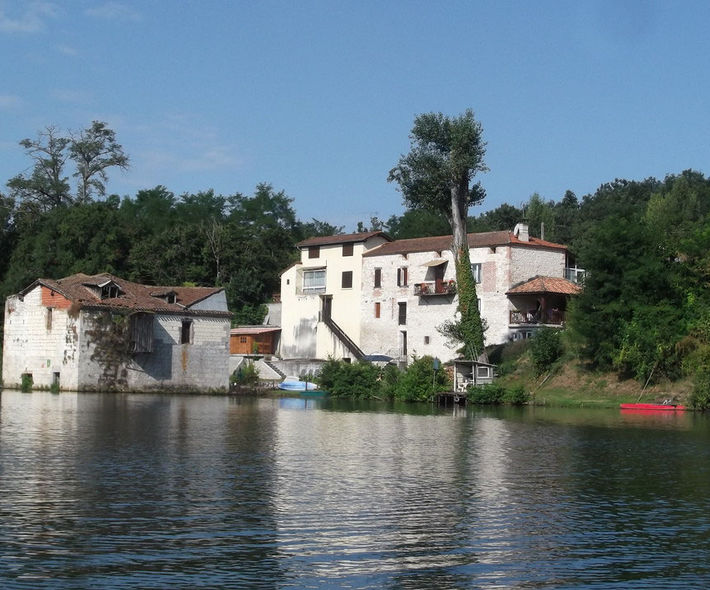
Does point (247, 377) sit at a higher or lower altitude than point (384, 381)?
higher

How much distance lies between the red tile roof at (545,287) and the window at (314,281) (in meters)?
18.8

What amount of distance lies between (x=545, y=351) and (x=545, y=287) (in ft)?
29.6

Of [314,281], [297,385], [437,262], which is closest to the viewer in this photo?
[297,385]

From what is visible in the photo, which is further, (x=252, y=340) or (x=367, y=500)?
(x=252, y=340)

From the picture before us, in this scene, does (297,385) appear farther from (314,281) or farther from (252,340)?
(252,340)

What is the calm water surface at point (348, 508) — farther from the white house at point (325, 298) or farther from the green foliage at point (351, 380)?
the white house at point (325, 298)

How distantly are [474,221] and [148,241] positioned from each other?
38.8m

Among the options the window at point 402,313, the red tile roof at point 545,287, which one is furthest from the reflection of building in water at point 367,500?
the window at point 402,313

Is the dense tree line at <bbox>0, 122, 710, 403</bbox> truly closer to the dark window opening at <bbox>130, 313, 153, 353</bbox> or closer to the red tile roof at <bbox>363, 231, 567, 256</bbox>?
the red tile roof at <bbox>363, 231, 567, 256</bbox>

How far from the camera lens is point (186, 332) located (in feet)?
235

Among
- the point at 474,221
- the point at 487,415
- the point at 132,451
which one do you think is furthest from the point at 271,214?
the point at 132,451

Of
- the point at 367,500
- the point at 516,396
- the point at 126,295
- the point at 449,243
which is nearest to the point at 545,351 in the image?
the point at 516,396

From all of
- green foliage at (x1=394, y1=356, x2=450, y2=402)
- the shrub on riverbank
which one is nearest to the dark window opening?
the shrub on riverbank

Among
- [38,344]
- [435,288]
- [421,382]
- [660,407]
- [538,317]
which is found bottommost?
[660,407]
